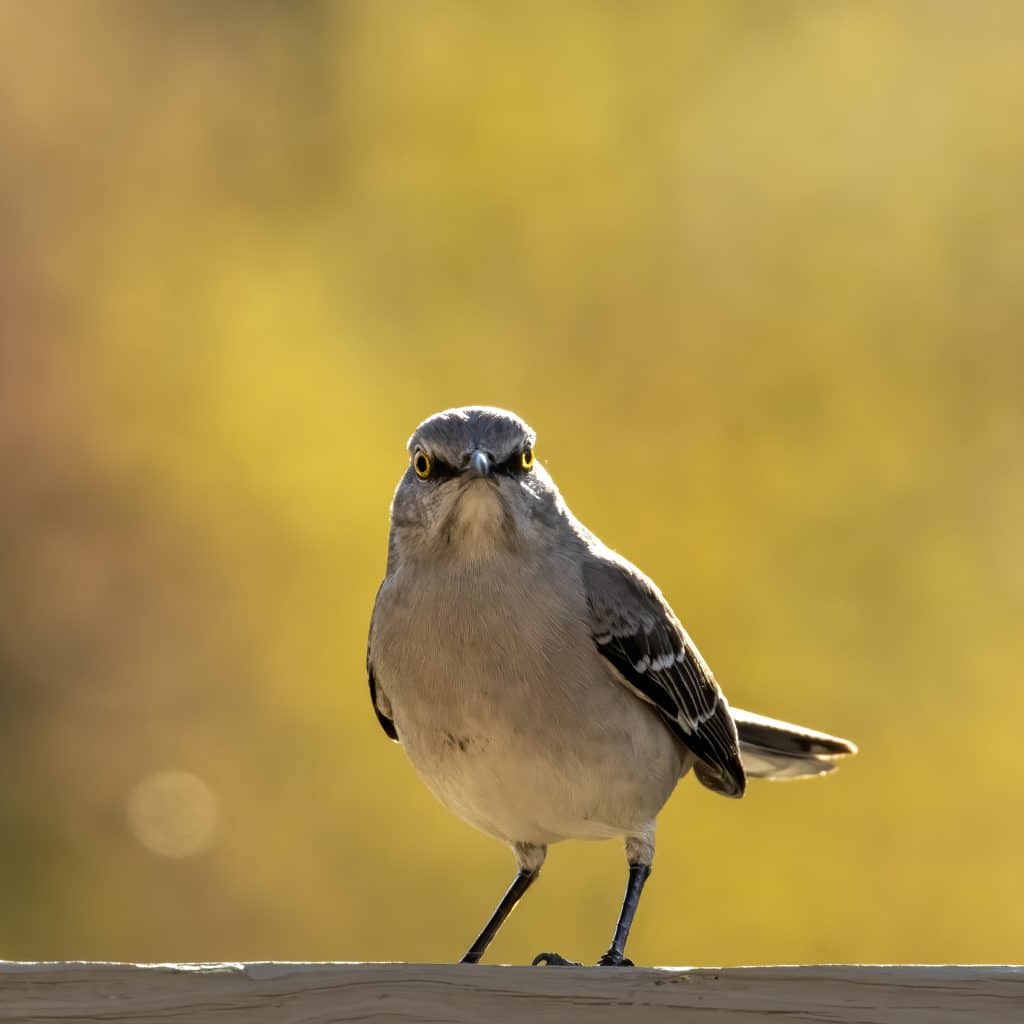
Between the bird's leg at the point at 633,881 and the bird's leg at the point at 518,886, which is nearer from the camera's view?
the bird's leg at the point at 633,881

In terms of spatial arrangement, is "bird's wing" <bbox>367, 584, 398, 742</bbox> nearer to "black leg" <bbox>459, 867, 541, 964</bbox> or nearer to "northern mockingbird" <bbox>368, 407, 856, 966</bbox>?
"northern mockingbird" <bbox>368, 407, 856, 966</bbox>

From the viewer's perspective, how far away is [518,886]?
3.58 m

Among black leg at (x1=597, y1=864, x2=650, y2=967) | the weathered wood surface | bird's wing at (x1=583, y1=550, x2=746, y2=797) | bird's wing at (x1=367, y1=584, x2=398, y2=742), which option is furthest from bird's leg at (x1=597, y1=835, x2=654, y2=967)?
the weathered wood surface

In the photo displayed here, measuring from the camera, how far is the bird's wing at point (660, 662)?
333 cm

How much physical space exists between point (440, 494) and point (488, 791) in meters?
0.61

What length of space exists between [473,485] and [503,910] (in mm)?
1005

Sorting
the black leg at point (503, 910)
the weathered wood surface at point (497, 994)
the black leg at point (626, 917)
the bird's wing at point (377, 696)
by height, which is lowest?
the black leg at point (503, 910)

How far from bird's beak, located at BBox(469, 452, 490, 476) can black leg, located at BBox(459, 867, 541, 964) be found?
101 centimetres

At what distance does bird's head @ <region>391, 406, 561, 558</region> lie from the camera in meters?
3.19

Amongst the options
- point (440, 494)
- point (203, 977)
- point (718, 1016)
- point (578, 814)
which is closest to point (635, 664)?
point (578, 814)

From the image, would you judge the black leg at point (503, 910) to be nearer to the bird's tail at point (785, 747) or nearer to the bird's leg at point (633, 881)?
the bird's leg at point (633, 881)

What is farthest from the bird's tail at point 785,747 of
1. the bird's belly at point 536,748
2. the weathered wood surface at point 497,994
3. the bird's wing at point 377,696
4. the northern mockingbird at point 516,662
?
the weathered wood surface at point 497,994

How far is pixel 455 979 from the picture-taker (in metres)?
2.40

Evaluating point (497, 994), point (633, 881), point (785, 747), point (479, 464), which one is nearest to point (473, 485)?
point (479, 464)
